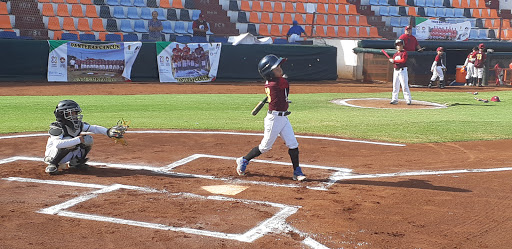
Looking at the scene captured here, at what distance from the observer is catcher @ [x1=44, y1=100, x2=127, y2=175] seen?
7699 mm

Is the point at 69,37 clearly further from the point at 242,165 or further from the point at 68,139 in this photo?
the point at 242,165

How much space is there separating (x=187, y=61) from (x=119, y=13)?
608cm

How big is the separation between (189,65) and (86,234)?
2007 centimetres

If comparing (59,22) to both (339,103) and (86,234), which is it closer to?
(339,103)

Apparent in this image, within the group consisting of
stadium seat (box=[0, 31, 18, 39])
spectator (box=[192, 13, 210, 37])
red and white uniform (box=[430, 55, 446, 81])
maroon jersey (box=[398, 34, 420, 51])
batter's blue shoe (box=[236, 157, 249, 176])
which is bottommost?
batter's blue shoe (box=[236, 157, 249, 176])

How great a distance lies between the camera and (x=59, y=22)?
87.8 feet

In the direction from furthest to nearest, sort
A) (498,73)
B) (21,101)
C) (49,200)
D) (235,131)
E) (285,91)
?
(498,73)
(21,101)
(235,131)
(285,91)
(49,200)

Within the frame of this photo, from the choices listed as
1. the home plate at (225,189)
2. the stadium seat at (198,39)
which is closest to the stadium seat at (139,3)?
the stadium seat at (198,39)

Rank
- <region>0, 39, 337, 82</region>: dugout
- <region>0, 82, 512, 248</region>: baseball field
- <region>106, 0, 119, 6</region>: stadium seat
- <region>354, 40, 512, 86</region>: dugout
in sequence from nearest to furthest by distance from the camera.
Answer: <region>0, 82, 512, 248</region>: baseball field → <region>0, 39, 337, 82</region>: dugout → <region>354, 40, 512, 86</region>: dugout → <region>106, 0, 119, 6</region>: stadium seat

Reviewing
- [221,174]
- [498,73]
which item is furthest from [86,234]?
[498,73]

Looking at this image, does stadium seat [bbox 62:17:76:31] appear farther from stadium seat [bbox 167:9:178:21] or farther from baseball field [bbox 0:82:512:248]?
baseball field [bbox 0:82:512:248]

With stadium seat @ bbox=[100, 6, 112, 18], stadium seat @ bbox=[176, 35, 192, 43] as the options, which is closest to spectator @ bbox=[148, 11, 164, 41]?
stadium seat @ bbox=[176, 35, 192, 43]

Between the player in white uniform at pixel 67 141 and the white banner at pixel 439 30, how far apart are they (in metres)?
24.2

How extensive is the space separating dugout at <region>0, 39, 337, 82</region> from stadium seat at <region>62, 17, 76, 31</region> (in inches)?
156
